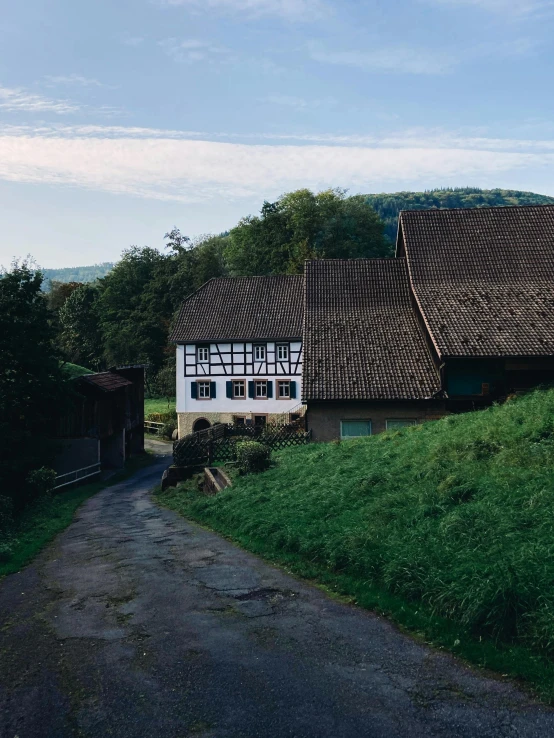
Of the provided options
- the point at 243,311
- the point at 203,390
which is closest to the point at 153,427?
the point at 203,390

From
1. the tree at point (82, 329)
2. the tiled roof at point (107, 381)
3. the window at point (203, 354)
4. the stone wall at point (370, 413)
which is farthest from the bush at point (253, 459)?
the tree at point (82, 329)

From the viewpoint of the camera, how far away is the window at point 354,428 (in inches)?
1065

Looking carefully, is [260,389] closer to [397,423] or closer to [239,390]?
[239,390]

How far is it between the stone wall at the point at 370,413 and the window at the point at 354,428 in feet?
0.48

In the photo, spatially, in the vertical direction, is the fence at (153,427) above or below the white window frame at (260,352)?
below

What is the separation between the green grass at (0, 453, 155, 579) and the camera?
1405 centimetres

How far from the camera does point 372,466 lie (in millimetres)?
16281

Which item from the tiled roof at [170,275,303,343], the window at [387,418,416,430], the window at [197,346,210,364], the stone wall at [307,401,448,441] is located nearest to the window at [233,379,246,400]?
the window at [197,346,210,364]

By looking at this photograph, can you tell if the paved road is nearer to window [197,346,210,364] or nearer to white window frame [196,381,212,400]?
white window frame [196,381,212,400]

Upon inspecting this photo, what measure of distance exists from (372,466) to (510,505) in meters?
5.47

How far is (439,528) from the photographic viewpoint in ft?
34.6

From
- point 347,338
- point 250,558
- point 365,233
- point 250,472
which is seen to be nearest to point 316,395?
point 347,338

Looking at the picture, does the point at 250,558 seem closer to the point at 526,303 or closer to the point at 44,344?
the point at 44,344

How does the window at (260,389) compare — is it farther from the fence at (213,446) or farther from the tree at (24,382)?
the tree at (24,382)
